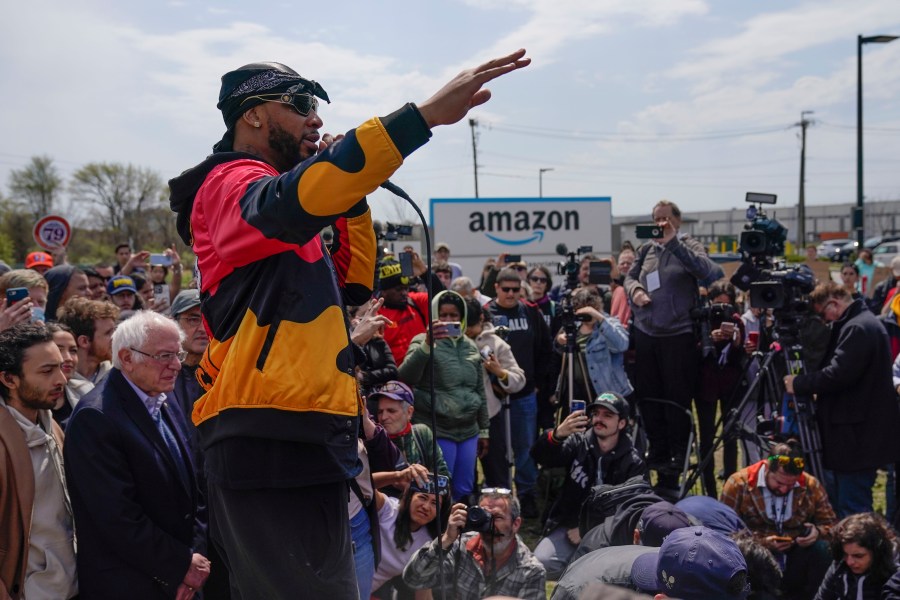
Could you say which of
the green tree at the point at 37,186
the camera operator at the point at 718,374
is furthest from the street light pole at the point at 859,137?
the green tree at the point at 37,186

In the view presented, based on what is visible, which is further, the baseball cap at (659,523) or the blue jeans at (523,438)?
the blue jeans at (523,438)

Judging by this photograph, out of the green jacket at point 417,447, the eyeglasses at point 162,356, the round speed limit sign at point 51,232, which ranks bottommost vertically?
the green jacket at point 417,447

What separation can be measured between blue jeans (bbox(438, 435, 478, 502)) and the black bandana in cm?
407

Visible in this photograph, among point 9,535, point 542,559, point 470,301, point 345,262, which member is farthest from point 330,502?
point 470,301

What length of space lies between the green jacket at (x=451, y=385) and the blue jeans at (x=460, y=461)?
0.17 feet

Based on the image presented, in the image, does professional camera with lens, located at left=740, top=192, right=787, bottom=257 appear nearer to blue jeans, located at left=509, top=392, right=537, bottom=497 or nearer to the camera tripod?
the camera tripod

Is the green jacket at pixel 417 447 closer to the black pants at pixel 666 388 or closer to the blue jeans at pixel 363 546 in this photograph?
the blue jeans at pixel 363 546

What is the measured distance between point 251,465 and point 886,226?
240 ft

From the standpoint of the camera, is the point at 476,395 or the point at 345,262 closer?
the point at 345,262

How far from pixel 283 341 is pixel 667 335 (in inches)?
211

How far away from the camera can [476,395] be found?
6.02m

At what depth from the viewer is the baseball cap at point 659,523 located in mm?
4059

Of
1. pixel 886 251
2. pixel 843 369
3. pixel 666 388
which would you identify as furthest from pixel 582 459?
pixel 886 251

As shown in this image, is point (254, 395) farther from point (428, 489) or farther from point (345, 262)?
point (428, 489)
